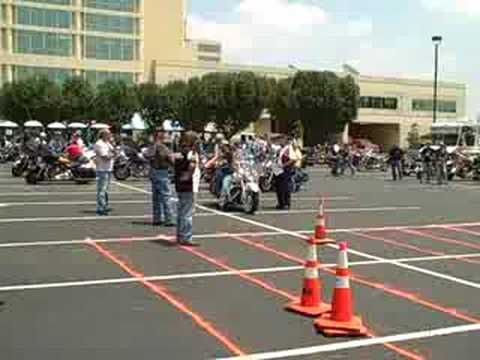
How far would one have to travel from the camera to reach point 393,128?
119 m

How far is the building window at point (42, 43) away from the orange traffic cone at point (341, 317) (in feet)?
328

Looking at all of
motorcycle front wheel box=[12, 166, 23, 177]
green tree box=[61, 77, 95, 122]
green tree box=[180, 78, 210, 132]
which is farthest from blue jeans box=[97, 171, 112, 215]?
green tree box=[61, 77, 95, 122]

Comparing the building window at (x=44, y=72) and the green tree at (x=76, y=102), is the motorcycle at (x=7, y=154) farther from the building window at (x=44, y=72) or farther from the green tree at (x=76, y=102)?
the building window at (x=44, y=72)

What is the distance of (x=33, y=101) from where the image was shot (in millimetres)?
82812

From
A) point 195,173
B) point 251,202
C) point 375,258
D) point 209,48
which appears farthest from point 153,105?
point 209,48

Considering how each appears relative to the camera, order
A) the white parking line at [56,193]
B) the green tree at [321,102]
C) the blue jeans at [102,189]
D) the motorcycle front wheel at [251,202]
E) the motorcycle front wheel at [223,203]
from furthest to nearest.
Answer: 1. the green tree at [321,102]
2. the white parking line at [56,193]
3. the motorcycle front wheel at [223,203]
4. the motorcycle front wheel at [251,202]
5. the blue jeans at [102,189]

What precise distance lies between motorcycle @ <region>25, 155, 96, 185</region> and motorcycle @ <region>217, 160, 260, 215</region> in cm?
979

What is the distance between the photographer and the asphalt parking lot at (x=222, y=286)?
7109mm

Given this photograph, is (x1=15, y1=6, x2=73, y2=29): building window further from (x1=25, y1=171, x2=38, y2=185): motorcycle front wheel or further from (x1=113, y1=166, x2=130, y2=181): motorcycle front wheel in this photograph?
(x1=25, y1=171, x2=38, y2=185): motorcycle front wheel

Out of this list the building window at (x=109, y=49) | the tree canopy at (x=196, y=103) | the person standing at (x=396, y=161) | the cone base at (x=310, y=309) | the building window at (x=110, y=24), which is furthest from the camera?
the building window at (x=110, y=24)

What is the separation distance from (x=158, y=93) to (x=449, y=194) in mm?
60886

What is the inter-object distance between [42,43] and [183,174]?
314 ft

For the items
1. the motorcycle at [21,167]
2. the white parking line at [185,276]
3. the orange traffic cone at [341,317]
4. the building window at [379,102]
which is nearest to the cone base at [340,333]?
the orange traffic cone at [341,317]

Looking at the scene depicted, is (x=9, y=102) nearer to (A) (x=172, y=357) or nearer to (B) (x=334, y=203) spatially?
(B) (x=334, y=203)
